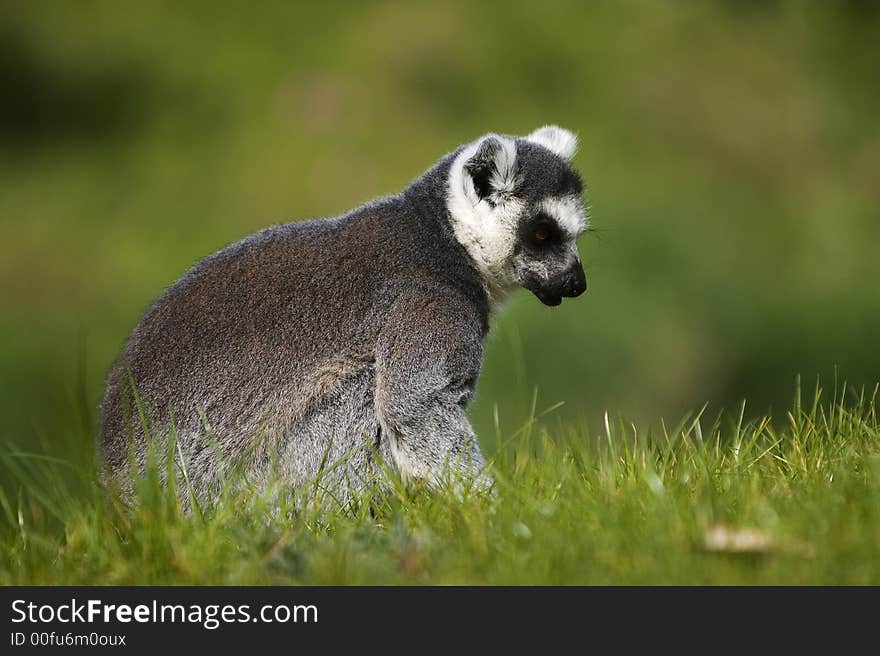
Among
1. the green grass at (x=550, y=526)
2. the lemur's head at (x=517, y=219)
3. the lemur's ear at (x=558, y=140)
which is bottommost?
the green grass at (x=550, y=526)

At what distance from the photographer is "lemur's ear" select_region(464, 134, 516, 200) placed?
6.31 m

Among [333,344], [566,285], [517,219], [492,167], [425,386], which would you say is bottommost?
[425,386]

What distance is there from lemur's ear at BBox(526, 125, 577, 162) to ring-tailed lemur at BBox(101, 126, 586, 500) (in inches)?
28.6

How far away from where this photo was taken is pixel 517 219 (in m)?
6.39

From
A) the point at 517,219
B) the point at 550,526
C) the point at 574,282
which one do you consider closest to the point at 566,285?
the point at 574,282

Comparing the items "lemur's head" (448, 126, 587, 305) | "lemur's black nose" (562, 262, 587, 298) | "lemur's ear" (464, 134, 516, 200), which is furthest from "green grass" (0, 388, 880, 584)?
"lemur's ear" (464, 134, 516, 200)

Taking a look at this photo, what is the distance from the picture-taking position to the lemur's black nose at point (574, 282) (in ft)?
21.0

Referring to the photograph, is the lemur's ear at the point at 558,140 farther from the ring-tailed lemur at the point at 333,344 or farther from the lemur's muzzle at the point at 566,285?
the lemur's muzzle at the point at 566,285

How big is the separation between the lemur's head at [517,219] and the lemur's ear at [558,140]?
625 mm

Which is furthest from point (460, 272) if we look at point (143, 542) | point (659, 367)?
point (659, 367)

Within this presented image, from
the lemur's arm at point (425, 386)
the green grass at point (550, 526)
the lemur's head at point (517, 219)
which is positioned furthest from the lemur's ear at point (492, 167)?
the green grass at point (550, 526)

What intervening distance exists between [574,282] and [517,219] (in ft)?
1.71

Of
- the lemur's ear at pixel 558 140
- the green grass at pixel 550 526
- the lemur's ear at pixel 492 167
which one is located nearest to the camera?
the green grass at pixel 550 526

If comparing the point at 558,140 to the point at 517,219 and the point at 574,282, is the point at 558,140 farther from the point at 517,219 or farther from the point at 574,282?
the point at 574,282
